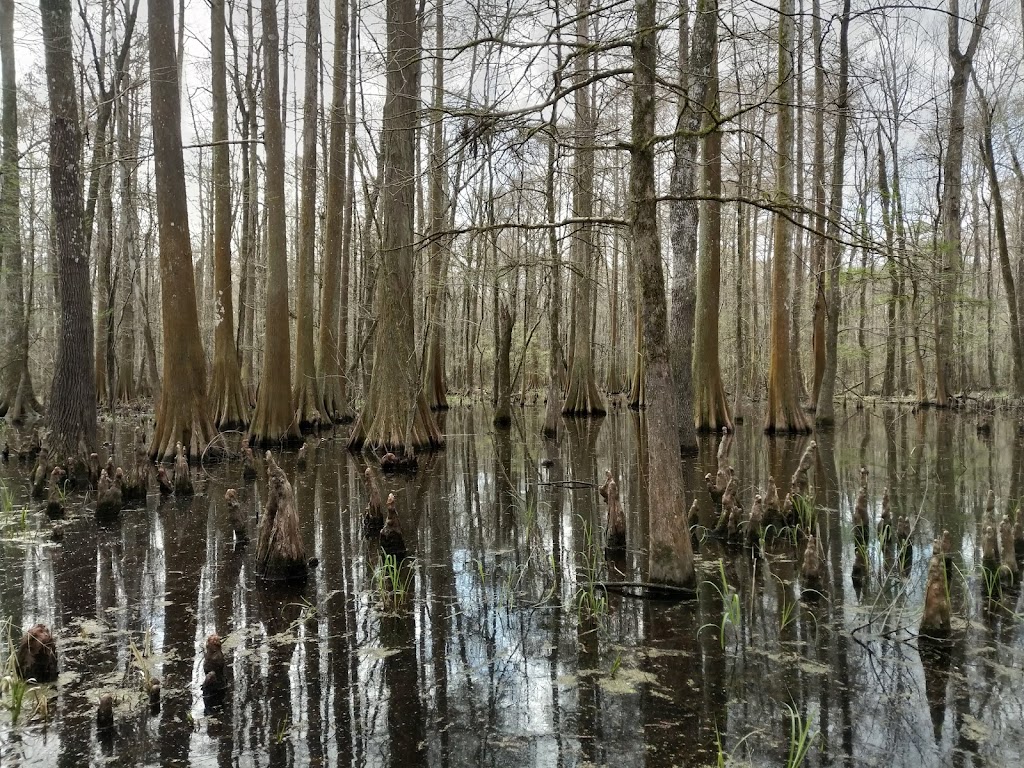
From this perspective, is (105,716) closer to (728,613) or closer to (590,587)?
(590,587)

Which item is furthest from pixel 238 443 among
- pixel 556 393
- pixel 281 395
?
pixel 556 393

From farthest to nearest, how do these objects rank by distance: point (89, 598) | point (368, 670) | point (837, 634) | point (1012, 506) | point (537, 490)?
point (537, 490) → point (1012, 506) → point (89, 598) → point (837, 634) → point (368, 670)

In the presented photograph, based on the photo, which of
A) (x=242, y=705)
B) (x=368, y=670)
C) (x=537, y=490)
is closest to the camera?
(x=242, y=705)

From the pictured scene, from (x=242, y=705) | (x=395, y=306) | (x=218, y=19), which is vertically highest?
(x=218, y=19)

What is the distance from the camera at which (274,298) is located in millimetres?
11945

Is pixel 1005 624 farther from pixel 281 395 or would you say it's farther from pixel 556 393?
pixel 281 395

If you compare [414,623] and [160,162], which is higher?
[160,162]

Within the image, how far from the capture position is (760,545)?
4852 mm

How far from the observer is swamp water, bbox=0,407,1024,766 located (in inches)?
97.0

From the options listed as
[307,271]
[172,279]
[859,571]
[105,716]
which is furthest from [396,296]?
[105,716]

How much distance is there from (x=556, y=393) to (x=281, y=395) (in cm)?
508

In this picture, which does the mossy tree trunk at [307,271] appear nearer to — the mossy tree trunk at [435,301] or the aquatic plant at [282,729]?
the mossy tree trunk at [435,301]

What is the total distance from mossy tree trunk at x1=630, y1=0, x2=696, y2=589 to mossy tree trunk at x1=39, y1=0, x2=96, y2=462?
7.17 metres

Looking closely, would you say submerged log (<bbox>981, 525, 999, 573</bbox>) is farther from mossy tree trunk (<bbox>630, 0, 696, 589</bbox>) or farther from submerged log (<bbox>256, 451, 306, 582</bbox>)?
submerged log (<bbox>256, 451, 306, 582</bbox>)
